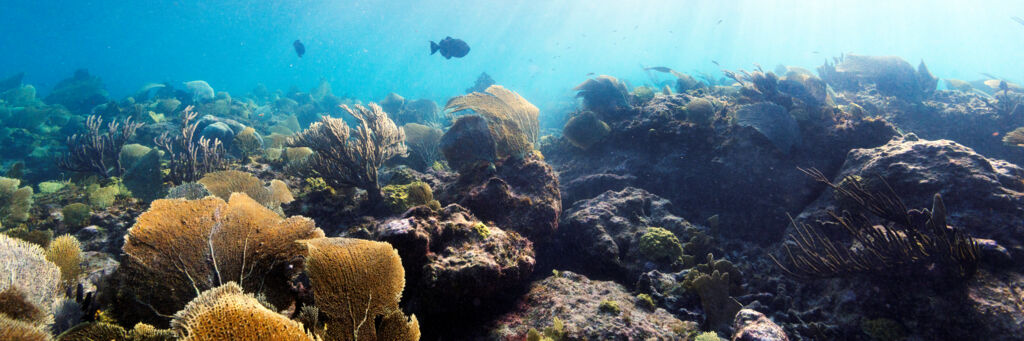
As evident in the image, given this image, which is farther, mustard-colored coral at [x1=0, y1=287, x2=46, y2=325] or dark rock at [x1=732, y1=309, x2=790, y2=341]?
dark rock at [x1=732, y1=309, x2=790, y2=341]

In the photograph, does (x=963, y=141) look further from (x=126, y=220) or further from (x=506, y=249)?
(x=126, y=220)

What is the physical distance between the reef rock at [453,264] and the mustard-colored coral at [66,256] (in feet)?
7.72

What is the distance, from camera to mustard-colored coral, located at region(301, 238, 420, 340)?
215 cm

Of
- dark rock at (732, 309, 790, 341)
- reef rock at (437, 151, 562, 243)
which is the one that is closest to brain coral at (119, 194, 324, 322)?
reef rock at (437, 151, 562, 243)

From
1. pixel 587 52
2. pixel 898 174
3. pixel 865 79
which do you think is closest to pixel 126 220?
pixel 898 174

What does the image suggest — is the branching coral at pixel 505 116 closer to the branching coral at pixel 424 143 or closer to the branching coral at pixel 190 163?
the branching coral at pixel 424 143

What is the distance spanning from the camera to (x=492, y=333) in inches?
130

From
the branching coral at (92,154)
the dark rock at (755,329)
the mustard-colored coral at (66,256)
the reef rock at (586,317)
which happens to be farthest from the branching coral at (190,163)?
the dark rock at (755,329)

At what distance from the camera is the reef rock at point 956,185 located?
144 inches

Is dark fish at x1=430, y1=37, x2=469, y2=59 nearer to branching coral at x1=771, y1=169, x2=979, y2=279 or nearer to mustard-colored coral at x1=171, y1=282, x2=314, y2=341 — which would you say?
branching coral at x1=771, y1=169, x2=979, y2=279

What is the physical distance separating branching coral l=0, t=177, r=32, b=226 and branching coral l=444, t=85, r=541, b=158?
22.4 feet

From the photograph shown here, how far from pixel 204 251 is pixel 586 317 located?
3092 mm

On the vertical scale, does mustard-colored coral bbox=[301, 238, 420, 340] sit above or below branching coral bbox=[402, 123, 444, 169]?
below

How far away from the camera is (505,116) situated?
6699 millimetres
